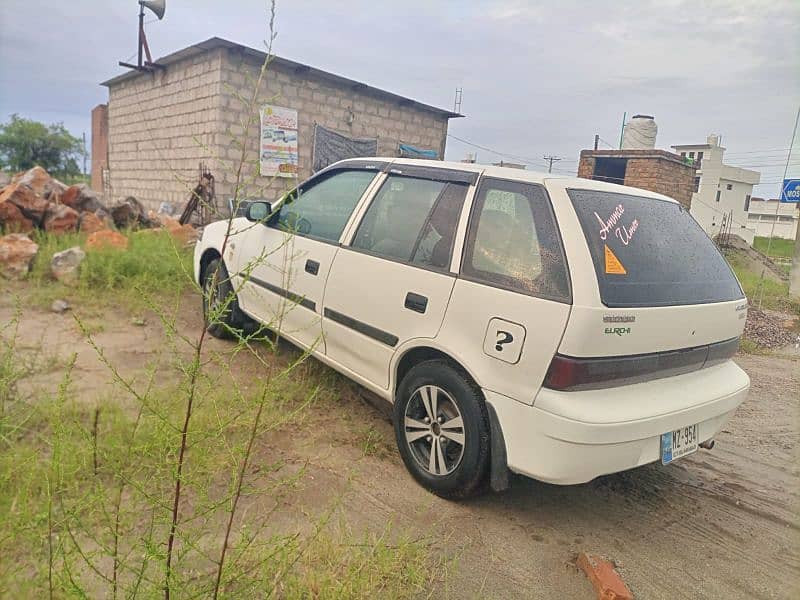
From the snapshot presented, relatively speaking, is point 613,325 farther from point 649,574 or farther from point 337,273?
point 337,273

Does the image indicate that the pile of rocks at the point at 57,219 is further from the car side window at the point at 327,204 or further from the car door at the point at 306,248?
the car side window at the point at 327,204

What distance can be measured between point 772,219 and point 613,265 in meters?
56.7

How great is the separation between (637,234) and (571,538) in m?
1.51

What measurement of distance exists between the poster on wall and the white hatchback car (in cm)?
769

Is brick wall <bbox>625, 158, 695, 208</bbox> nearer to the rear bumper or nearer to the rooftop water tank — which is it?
the rooftop water tank

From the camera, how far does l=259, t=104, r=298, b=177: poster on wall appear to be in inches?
407

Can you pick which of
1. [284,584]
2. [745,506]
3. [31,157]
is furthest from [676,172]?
[31,157]

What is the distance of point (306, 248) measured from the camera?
3.71m

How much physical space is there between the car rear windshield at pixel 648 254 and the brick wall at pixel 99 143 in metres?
16.2

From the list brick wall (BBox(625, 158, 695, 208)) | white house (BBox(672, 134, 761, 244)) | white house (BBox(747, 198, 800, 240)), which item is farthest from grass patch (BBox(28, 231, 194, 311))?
white house (BBox(747, 198, 800, 240))

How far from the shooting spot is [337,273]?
11.1ft

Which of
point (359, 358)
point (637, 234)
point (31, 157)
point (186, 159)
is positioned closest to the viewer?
point (637, 234)

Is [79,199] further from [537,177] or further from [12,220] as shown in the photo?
[537,177]

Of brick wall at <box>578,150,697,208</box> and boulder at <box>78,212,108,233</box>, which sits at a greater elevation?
brick wall at <box>578,150,697,208</box>
